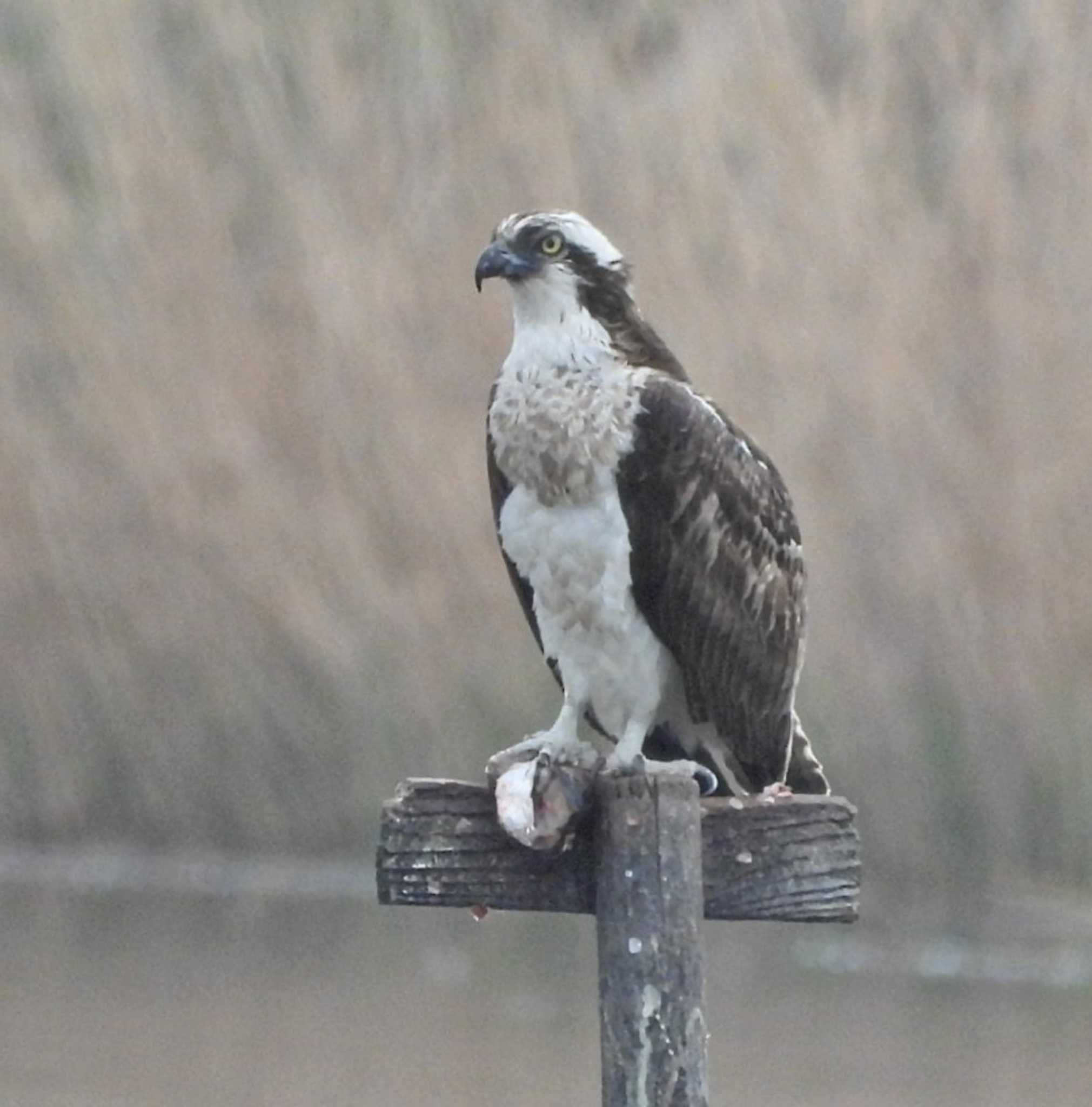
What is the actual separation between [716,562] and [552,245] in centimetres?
52

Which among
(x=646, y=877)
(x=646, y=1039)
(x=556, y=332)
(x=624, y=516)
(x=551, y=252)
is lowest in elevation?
(x=646, y=1039)

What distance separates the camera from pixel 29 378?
8227 mm

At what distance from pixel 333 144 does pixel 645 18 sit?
1.28m

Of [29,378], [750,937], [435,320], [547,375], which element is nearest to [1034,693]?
[750,937]

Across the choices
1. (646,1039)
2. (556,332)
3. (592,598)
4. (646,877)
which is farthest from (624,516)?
(646,1039)

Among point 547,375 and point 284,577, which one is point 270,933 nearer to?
point 284,577

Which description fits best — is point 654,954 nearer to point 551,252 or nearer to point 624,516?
point 624,516

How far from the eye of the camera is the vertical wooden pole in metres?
2.99

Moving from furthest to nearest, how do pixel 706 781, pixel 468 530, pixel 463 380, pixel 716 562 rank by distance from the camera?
pixel 463 380 < pixel 468 530 < pixel 716 562 < pixel 706 781

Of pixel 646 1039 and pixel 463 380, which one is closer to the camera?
pixel 646 1039

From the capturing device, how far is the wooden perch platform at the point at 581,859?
123 inches

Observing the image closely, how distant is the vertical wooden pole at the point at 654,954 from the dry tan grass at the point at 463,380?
4.29 meters

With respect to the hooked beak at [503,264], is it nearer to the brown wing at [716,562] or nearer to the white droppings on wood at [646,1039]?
the brown wing at [716,562]

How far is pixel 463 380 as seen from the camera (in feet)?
26.4
